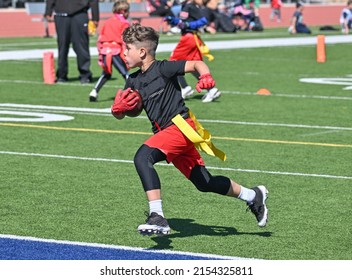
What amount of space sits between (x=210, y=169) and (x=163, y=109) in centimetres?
369

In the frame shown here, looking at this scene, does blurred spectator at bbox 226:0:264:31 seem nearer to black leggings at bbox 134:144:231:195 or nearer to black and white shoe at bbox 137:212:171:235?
black leggings at bbox 134:144:231:195

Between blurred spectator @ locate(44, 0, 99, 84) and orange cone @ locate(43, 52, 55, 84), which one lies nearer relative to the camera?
blurred spectator @ locate(44, 0, 99, 84)

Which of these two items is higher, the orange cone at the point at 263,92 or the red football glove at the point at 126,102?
the red football glove at the point at 126,102

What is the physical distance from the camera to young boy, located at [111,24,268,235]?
26.4ft

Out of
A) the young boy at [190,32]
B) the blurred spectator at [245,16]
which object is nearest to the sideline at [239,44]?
the blurred spectator at [245,16]

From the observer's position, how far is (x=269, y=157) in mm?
12547

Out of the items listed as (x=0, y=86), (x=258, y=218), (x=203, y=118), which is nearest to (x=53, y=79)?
(x=0, y=86)

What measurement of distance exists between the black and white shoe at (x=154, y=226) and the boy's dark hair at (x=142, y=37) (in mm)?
1290

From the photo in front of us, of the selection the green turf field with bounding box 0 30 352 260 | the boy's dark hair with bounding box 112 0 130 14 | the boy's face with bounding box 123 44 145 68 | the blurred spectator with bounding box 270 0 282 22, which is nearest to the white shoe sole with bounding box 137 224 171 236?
the green turf field with bounding box 0 30 352 260

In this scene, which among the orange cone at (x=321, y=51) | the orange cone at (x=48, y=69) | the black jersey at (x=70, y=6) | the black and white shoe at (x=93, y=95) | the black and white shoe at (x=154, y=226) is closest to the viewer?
the black and white shoe at (x=154, y=226)

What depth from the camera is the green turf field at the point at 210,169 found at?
8438 mm

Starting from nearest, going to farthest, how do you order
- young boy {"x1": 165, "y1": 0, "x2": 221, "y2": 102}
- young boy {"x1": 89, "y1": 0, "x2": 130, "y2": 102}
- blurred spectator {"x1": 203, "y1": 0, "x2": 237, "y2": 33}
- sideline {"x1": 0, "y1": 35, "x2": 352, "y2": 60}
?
young boy {"x1": 165, "y1": 0, "x2": 221, "y2": 102}
young boy {"x1": 89, "y1": 0, "x2": 130, "y2": 102}
sideline {"x1": 0, "y1": 35, "x2": 352, "y2": 60}
blurred spectator {"x1": 203, "y1": 0, "x2": 237, "y2": 33}

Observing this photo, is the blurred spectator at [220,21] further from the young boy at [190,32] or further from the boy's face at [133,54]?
the boy's face at [133,54]

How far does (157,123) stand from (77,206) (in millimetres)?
1680
